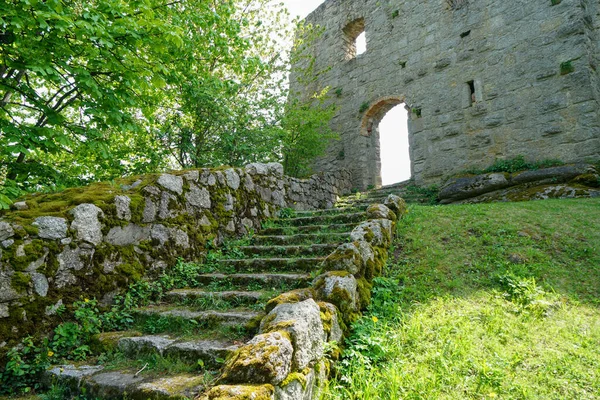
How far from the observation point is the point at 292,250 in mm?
4660

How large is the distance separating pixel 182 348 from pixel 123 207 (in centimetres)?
184

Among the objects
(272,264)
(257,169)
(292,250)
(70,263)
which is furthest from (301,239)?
(70,263)

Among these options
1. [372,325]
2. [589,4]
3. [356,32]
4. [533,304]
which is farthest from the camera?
[356,32]

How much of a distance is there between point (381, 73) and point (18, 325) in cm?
1119

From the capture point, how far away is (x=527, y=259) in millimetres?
4172

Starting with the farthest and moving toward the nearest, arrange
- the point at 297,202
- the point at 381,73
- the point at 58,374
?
the point at 381,73, the point at 297,202, the point at 58,374

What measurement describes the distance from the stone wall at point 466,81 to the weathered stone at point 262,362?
823 cm

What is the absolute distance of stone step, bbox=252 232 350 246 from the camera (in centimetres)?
477

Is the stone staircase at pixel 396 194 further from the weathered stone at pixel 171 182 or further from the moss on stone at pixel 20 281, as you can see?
the moss on stone at pixel 20 281

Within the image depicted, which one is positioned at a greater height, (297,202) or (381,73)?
(381,73)

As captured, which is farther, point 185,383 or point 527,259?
point 527,259

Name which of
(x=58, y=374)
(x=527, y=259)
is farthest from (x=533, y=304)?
(x=58, y=374)

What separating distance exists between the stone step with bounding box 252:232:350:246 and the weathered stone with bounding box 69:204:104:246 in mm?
2281

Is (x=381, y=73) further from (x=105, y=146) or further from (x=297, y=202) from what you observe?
(x=105, y=146)
